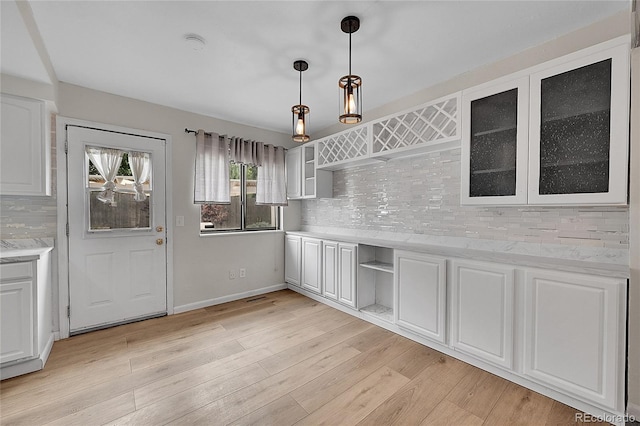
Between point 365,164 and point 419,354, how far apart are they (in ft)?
7.17

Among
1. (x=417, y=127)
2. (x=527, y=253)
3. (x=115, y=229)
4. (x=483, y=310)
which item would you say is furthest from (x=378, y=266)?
(x=115, y=229)

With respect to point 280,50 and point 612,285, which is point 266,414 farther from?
point 280,50

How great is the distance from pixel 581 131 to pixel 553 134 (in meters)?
0.14

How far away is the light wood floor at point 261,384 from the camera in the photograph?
1.80 m

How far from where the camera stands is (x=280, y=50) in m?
2.31

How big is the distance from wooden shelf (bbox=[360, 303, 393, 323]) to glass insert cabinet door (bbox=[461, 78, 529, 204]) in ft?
4.73

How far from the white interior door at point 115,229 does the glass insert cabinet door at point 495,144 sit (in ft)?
10.5

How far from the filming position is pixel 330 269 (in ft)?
11.8

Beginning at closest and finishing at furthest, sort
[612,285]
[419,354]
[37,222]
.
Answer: [612,285] < [419,354] < [37,222]

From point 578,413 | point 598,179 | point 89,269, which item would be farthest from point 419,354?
point 89,269

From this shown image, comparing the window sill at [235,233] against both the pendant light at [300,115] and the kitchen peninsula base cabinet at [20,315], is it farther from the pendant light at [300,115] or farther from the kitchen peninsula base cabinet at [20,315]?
the pendant light at [300,115]

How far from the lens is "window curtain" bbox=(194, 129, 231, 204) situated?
3.56 metres

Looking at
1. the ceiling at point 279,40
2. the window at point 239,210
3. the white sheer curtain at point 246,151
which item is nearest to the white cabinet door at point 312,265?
the window at point 239,210

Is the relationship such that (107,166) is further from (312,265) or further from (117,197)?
(312,265)
